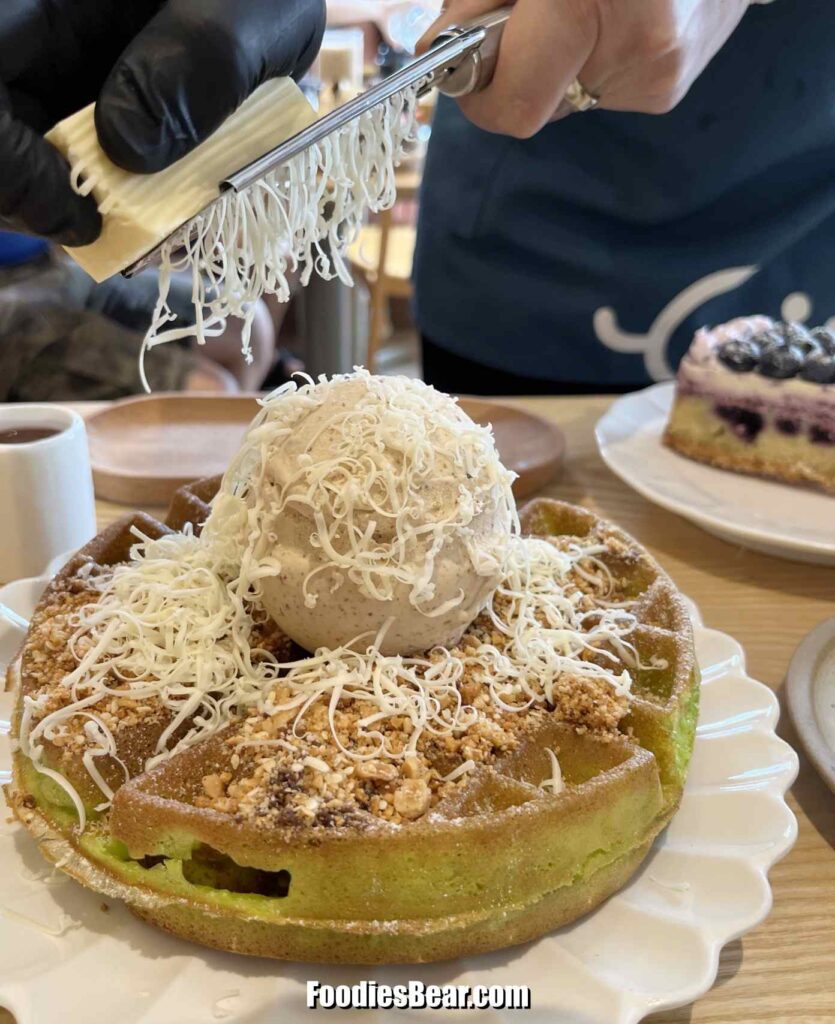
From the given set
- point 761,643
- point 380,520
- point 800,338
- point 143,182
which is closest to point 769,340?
point 800,338

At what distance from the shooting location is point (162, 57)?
42.0 inches

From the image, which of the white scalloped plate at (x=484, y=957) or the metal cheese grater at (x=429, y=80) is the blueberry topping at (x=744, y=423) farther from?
the white scalloped plate at (x=484, y=957)

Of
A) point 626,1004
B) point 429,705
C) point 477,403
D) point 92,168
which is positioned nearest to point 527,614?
point 429,705

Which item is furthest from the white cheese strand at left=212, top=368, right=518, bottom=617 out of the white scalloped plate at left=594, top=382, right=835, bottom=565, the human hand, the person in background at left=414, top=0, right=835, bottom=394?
the person in background at left=414, top=0, right=835, bottom=394

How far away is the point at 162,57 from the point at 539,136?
142 cm

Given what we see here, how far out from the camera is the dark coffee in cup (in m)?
1.75

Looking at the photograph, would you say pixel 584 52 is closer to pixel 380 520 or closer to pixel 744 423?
pixel 380 520

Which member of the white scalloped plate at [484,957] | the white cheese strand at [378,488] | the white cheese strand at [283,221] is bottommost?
the white scalloped plate at [484,957]

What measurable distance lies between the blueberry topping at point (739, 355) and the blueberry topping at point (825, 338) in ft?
0.52

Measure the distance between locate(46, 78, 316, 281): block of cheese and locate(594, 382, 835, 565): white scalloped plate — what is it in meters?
1.16

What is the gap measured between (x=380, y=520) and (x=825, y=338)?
1.67 metres

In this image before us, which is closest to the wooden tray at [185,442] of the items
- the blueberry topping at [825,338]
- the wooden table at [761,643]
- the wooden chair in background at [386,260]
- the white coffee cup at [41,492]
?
the wooden table at [761,643]

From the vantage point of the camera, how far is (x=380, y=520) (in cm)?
111

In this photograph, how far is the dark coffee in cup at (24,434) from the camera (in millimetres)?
1750
